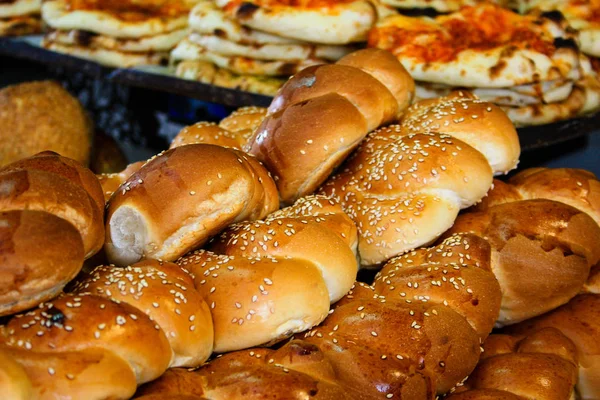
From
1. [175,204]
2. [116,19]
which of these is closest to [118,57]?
[116,19]

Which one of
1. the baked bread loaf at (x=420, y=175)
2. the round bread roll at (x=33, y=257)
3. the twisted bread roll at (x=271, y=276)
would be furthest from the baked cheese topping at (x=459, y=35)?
the round bread roll at (x=33, y=257)

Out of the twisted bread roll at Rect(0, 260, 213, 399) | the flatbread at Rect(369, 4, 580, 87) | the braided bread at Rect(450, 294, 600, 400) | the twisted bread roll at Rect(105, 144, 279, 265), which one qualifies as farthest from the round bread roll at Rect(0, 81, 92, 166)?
the braided bread at Rect(450, 294, 600, 400)

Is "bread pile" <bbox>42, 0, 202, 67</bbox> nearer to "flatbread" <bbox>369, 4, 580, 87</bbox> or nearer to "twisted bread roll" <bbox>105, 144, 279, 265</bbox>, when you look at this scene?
"flatbread" <bbox>369, 4, 580, 87</bbox>

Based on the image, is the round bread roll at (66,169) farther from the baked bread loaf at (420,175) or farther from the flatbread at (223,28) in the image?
the flatbread at (223,28)

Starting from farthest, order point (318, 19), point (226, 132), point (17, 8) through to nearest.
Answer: point (17, 8) → point (318, 19) → point (226, 132)

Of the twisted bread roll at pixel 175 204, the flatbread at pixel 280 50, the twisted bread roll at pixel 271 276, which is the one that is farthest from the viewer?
the flatbread at pixel 280 50

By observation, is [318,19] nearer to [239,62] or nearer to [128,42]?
[239,62]
